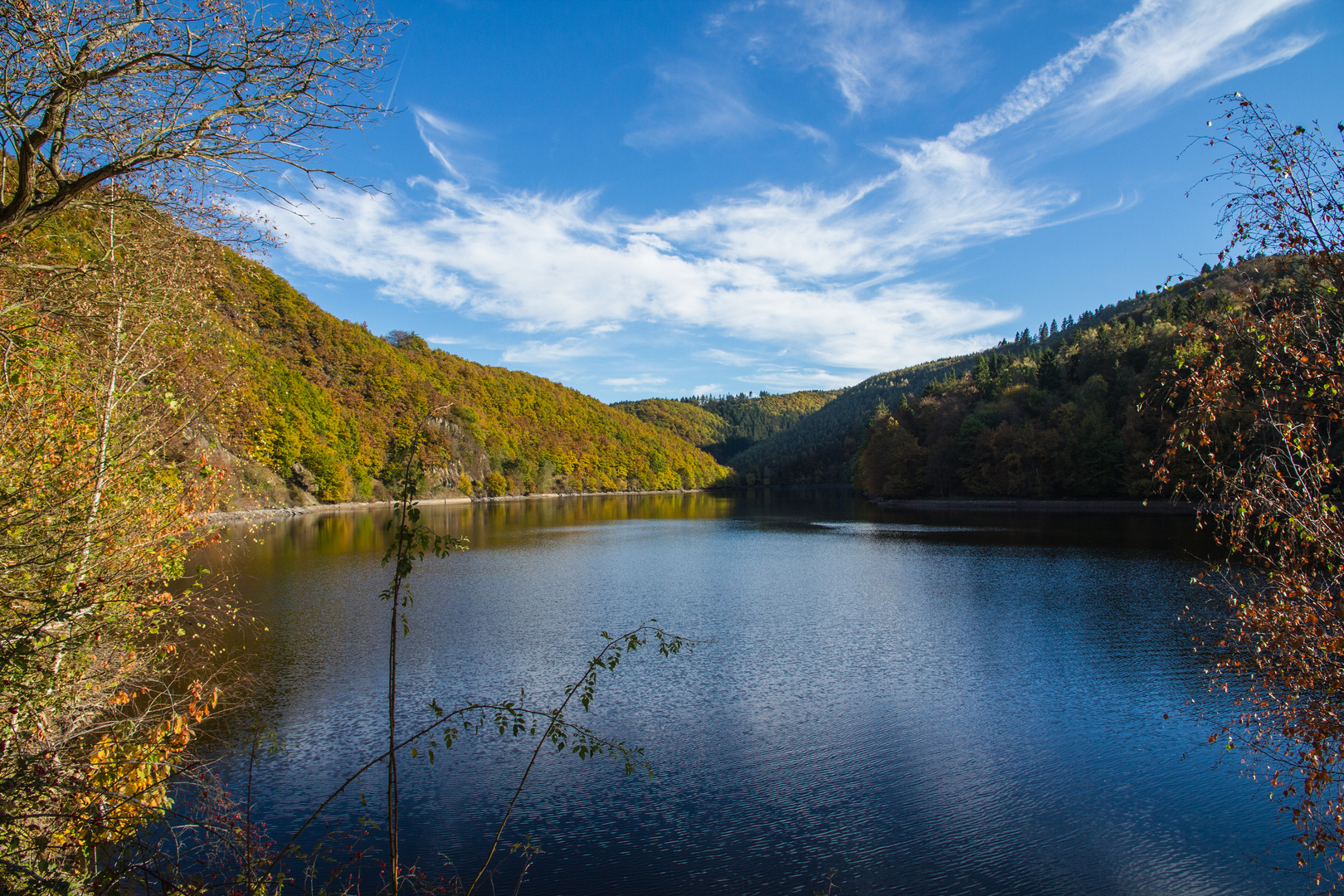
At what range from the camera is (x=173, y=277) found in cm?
615

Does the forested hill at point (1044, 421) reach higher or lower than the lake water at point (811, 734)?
higher

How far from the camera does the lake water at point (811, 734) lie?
7711 millimetres

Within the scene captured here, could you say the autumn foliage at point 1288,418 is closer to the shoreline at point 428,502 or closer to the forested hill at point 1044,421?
the shoreline at point 428,502

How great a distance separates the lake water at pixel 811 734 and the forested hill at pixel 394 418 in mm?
4937

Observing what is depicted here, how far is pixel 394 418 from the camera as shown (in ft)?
287

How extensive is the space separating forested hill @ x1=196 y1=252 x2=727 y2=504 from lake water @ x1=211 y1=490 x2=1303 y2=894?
4.94 metres

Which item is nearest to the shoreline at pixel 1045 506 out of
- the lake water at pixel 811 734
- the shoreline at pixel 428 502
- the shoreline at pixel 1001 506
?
the shoreline at pixel 1001 506

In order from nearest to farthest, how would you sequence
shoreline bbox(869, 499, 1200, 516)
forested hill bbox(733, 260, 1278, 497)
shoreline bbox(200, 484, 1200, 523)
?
shoreline bbox(200, 484, 1200, 523) < shoreline bbox(869, 499, 1200, 516) < forested hill bbox(733, 260, 1278, 497)

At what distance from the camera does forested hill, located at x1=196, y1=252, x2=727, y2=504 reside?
28.5 metres

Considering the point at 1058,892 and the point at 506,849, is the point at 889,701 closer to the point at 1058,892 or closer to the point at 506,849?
the point at 1058,892

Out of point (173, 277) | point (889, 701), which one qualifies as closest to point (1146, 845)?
point (889, 701)

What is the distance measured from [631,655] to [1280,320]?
1346cm

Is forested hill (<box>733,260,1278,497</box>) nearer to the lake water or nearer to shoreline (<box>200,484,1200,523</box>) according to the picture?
shoreline (<box>200,484,1200,523</box>)

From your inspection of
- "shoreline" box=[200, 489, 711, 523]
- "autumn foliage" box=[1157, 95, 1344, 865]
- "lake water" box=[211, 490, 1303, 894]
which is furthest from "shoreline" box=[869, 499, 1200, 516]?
"autumn foliage" box=[1157, 95, 1344, 865]
